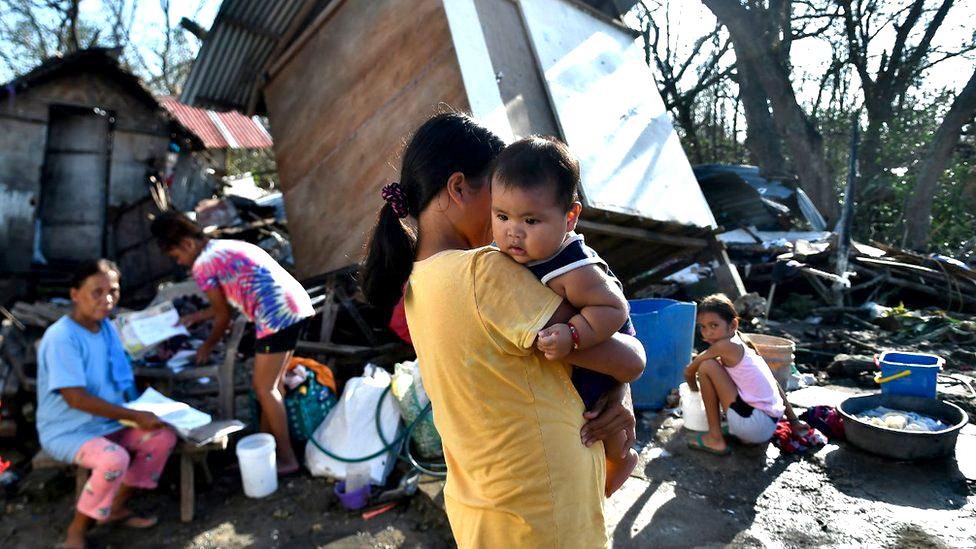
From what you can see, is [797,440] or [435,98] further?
[435,98]

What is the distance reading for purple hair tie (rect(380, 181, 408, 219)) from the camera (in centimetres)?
144

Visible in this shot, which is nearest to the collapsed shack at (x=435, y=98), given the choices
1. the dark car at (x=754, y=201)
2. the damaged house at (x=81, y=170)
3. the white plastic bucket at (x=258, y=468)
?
the white plastic bucket at (x=258, y=468)

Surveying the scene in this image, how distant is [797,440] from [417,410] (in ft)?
8.91

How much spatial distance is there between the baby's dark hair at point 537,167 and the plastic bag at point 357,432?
145 inches

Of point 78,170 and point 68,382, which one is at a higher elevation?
point 78,170

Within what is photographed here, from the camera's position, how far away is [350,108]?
20.5 feet

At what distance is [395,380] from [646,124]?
421 centimetres

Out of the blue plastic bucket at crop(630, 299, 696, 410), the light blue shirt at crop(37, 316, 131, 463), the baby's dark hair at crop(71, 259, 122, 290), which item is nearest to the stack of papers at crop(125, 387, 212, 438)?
the light blue shirt at crop(37, 316, 131, 463)

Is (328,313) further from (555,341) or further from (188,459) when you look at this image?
(555,341)

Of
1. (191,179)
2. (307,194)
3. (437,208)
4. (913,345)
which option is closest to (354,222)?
(307,194)

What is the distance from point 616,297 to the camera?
4.09 feet

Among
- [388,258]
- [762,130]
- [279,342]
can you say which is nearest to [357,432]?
[279,342]

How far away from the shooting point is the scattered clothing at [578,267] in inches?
49.3

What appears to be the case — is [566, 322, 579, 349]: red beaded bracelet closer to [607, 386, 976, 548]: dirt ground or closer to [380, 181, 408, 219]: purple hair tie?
[380, 181, 408, 219]: purple hair tie
